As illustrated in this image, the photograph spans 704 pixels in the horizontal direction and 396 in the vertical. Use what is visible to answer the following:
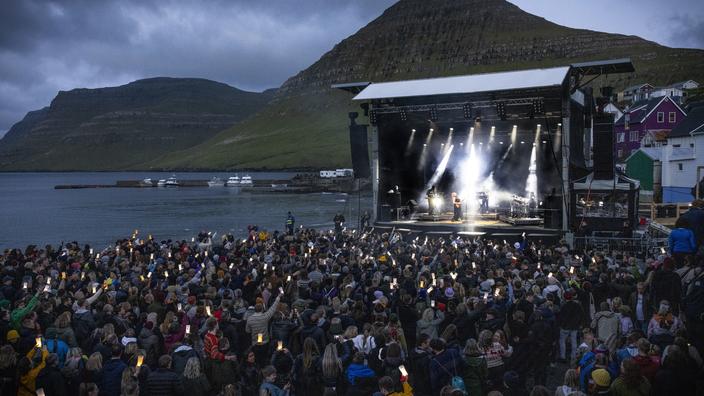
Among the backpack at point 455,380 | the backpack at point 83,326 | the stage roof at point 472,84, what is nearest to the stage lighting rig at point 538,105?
the stage roof at point 472,84

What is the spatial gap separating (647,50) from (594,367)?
→ 18798cm

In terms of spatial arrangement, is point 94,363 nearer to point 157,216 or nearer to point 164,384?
point 164,384

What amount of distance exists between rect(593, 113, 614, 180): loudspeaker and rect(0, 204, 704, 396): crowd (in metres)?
11.2

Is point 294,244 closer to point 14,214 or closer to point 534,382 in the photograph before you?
point 534,382

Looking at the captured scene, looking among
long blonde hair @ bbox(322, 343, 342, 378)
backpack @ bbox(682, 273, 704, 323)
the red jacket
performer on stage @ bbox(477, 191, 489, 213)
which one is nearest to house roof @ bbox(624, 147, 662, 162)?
performer on stage @ bbox(477, 191, 489, 213)

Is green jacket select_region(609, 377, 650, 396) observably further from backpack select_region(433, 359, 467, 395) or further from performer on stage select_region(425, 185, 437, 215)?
performer on stage select_region(425, 185, 437, 215)

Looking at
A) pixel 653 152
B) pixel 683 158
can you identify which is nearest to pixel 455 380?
pixel 683 158

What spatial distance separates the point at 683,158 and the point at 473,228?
28.5m

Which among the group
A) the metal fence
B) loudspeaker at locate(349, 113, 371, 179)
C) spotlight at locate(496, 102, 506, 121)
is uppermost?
spotlight at locate(496, 102, 506, 121)

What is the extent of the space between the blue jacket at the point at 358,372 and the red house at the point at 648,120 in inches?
2364

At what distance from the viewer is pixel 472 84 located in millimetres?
25500

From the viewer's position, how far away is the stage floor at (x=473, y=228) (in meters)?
23.8

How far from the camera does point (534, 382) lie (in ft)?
29.1

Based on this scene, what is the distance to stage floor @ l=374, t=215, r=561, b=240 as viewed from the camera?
23.8 metres
